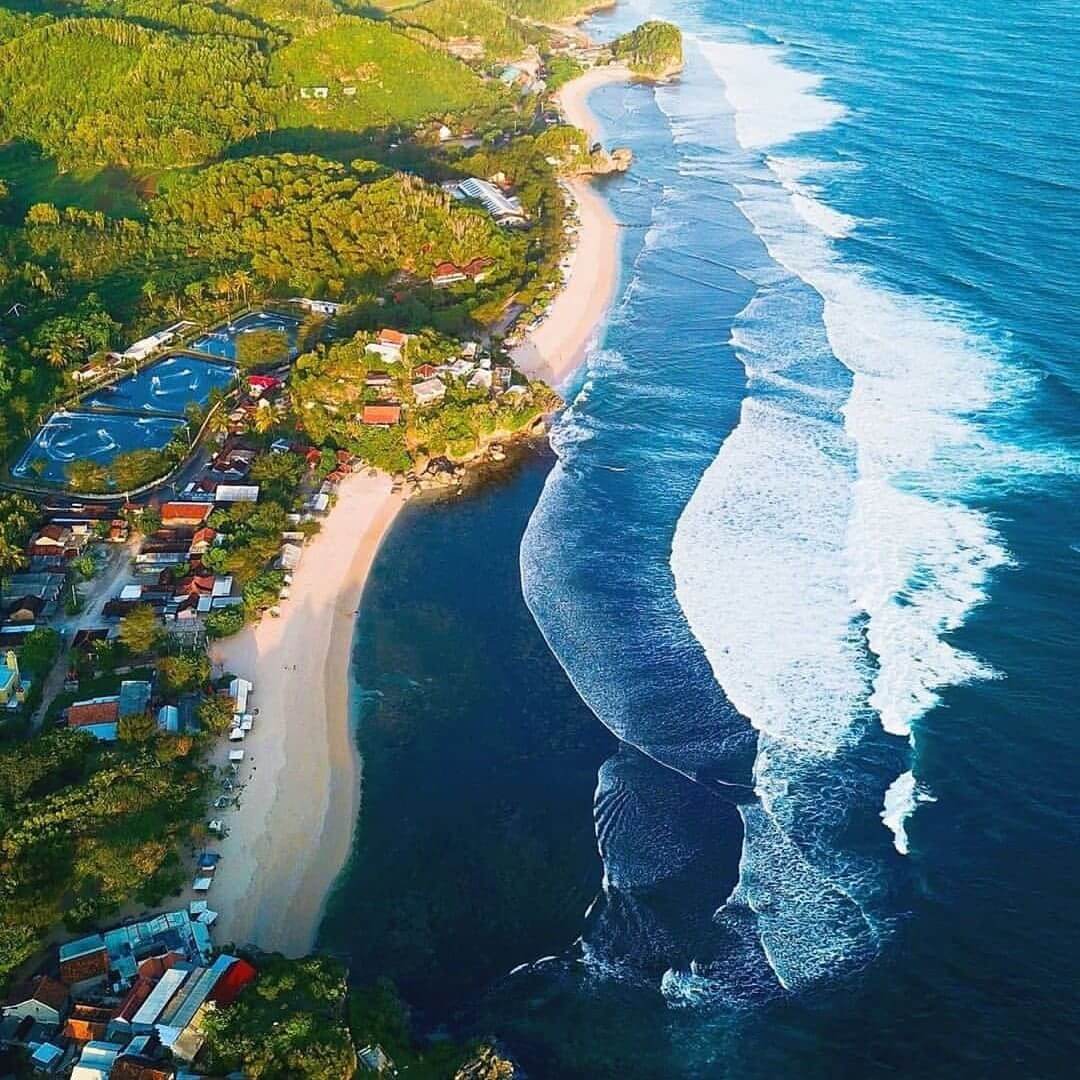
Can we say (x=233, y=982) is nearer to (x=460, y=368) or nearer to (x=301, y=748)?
(x=301, y=748)

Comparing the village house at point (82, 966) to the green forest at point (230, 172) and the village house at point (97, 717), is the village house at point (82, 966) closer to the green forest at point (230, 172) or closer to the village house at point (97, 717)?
the village house at point (97, 717)

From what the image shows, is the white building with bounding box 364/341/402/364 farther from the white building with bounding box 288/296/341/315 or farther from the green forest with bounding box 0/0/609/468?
the white building with bounding box 288/296/341/315

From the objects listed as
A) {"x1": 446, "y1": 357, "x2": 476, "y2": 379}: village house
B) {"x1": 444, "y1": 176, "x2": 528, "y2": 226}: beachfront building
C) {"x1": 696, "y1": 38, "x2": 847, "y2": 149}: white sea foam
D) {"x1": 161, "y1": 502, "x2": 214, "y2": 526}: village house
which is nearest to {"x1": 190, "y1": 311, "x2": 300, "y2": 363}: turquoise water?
{"x1": 446, "y1": 357, "x2": 476, "y2": 379}: village house

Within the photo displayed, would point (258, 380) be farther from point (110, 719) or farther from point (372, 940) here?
point (372, 940)

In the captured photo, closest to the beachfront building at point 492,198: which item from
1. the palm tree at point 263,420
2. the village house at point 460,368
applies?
the village house at point 460,368

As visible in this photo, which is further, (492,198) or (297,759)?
(492,198)

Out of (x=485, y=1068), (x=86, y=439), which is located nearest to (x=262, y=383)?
(x=86, y=439)
